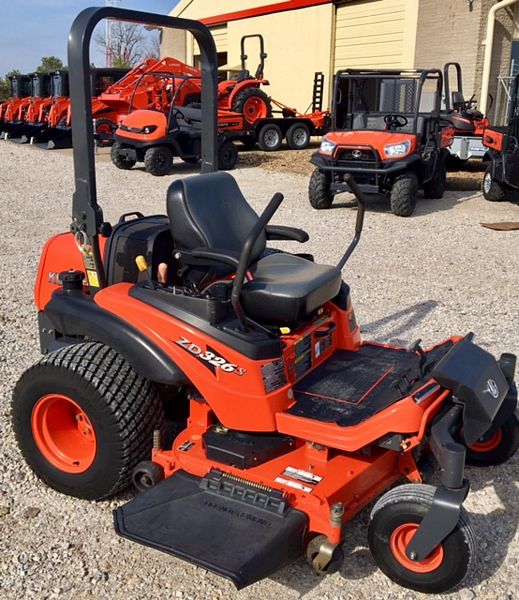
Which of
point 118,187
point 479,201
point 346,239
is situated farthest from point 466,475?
point 118,187

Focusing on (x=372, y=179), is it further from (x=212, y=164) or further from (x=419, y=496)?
(x=419, y=496)

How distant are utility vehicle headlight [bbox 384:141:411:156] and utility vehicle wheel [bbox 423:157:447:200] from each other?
128 cm

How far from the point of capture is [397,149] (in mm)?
8961

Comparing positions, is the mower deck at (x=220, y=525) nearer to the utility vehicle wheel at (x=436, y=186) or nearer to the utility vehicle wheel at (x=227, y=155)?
the utility vehicle wheel at (x=436, y=186)

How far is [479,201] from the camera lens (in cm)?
1040

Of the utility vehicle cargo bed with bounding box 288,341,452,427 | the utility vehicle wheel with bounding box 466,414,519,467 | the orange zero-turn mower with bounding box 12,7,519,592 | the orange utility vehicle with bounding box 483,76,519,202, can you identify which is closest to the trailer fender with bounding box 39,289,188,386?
→ the orange zero-turn mower with bounding box 12,7,519,592

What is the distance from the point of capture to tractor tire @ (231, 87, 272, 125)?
14.9 m

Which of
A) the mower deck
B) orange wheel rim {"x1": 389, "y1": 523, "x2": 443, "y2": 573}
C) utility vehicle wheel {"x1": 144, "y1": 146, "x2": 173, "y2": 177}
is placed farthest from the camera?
utility vehicle wheel {"x1": 144, "y1": 146, "x2": 173, "y2": 177}

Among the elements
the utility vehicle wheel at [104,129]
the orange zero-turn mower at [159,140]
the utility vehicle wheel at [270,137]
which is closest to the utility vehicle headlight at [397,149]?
the orange zero-turn mower at [159,140]

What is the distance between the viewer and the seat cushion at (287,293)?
115 inches

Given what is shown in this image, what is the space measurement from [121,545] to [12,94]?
21.4 meters

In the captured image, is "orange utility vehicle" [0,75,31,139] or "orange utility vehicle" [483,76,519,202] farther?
"orange utility vehicle" [0,75,31,139]

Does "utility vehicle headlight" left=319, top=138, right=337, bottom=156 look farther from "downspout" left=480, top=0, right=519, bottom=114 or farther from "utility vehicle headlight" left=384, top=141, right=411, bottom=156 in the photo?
"downspout" left=480, top=0, right=519, bottom=114

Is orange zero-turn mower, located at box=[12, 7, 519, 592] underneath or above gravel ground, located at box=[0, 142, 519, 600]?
above
